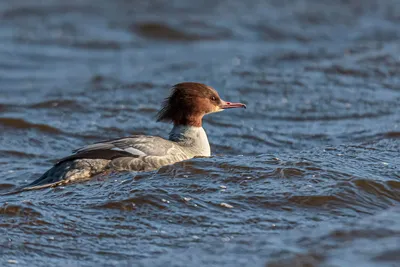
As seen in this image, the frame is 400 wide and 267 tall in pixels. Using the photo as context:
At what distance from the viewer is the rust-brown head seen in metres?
8.95

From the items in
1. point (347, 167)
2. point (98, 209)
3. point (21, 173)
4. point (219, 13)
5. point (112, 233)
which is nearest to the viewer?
point (112, 233)

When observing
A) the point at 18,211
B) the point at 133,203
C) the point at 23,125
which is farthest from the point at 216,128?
the point at 18,211

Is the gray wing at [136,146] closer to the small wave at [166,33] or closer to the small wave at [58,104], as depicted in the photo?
the small wave at [58,104]

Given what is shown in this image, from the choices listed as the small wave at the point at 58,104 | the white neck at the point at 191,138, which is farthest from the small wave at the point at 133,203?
the small wave at the point at 58,104

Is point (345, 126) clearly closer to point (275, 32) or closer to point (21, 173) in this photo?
point (21, 173)

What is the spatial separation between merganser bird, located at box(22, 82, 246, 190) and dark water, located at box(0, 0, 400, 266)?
0.28 meters

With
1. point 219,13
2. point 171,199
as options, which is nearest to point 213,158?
point 171,199

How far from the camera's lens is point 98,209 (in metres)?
7.05

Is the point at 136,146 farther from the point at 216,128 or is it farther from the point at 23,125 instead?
the point at 23,125

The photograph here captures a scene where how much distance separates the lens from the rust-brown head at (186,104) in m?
8.95

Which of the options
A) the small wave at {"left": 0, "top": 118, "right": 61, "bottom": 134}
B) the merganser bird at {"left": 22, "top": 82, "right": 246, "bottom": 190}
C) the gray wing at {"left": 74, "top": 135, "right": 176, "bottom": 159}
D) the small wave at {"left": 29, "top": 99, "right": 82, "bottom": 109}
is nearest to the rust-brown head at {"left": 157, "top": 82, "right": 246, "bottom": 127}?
the merganser bird at {"left": 22, "top": 82, "right": 246, "bottom": 190}

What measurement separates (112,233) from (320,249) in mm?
1829

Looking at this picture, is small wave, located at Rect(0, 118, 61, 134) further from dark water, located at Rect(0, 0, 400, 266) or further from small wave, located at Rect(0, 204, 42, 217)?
small wave, located at Rect(0, 204, 42, 217)

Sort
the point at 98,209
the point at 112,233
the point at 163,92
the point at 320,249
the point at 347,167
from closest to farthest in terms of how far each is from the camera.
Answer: the point at 320,249 < the point at 112,233 < the point at 98,209 < the point at 347,167 < the point at 163,92
